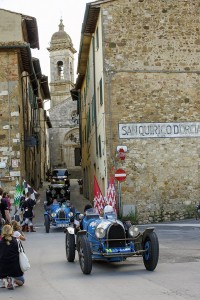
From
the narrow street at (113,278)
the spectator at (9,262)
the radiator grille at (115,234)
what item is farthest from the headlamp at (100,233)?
the spectator at (9,262)

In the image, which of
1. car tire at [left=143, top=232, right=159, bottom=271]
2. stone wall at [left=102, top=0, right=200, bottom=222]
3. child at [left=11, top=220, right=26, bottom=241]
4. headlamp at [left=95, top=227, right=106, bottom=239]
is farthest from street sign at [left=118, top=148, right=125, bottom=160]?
child at [left=11, top=220, right=26, bottom=241]

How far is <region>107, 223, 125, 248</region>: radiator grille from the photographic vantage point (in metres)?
11.8

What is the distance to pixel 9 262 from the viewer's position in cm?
1018

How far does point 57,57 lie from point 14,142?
5477 cm

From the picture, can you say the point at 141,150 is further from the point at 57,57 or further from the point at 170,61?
the point at 57,57

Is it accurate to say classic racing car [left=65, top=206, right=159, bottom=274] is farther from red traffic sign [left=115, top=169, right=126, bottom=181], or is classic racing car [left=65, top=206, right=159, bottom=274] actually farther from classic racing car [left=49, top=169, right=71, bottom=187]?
classic racing car [left=49, top=169, right=71, bottom=187]

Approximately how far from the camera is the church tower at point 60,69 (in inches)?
3179

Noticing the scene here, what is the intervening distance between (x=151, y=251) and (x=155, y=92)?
51.6 feet

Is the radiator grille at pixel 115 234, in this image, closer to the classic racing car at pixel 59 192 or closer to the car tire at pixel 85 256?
the car tire at pixel 85 256

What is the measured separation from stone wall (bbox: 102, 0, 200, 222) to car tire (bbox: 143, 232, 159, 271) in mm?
13815

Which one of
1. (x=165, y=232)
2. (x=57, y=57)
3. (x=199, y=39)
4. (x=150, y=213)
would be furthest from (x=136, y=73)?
(x=57, y=57)

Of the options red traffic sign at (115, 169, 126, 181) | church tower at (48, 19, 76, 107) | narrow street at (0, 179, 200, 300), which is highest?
church tower at (48, 19, 76, 107)

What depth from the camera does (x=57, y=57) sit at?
268 feet

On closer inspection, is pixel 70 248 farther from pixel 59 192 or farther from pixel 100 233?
pixel 59 192
